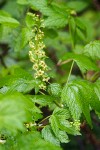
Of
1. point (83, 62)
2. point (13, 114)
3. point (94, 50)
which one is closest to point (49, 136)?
point (13, 114)

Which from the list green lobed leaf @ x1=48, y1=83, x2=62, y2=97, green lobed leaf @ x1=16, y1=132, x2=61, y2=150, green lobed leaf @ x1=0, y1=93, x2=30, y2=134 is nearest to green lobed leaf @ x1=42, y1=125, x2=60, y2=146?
green lobed leaf @ x1=16, y1=132, x2=61, y2=150

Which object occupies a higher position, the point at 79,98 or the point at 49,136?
the point at 79,98

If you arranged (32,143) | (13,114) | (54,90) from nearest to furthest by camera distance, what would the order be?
(13,114) < (32,143) < (54,90)

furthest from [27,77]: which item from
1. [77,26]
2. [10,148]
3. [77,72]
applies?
[77,72]

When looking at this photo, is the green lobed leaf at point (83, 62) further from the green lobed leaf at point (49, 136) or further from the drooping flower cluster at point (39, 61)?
the green lobed leaf at point (49, 136)

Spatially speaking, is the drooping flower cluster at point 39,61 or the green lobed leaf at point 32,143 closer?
the green lobed leaf at point 32,143

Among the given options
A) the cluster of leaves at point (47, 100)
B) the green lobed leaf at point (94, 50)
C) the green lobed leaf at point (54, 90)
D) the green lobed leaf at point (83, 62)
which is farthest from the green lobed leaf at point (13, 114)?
the green lobed leaf at point (94, 50)

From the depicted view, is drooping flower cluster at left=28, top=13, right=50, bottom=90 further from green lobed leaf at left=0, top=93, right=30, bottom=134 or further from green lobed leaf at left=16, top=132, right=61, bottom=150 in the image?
green lobed leaf at left=0, top=93, right=30, bottom=134

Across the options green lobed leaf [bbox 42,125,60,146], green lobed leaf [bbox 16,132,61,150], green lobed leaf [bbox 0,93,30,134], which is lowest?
green lobed leaf [bbox 42,125,60,146]

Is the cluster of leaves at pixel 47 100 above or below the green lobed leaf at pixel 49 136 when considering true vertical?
above

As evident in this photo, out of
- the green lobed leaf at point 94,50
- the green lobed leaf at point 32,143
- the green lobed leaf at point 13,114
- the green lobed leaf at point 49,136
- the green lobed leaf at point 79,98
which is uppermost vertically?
the green lobed leaf at point 94,50

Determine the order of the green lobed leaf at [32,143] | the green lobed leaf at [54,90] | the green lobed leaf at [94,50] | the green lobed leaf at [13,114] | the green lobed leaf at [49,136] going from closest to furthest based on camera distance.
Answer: the green lobed leaf at [13,114] → the green lobed leaf at [32,143] → the green lobed leaf at [49,136] → the green lobed leaf at [54,90] → the green lobed leaf at [94,50]

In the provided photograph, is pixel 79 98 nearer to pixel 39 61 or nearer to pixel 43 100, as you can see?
pixel 43 100

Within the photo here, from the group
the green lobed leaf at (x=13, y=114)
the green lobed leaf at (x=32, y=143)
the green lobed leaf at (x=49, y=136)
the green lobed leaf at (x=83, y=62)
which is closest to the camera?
the green lobed leaf at (x=13, y=114)
